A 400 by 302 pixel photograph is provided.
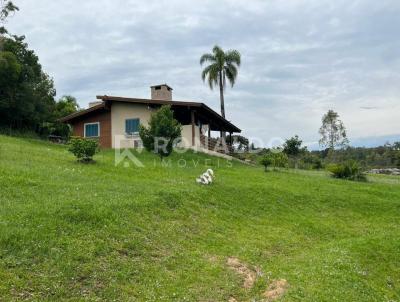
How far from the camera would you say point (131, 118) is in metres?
31.8

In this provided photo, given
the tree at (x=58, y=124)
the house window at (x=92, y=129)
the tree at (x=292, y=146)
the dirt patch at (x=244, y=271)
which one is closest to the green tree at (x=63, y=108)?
the tree at (x=58, y=124)

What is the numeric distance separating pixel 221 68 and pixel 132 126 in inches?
561

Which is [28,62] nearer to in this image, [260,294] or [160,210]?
[160,210]

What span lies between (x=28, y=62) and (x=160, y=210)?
35747mm

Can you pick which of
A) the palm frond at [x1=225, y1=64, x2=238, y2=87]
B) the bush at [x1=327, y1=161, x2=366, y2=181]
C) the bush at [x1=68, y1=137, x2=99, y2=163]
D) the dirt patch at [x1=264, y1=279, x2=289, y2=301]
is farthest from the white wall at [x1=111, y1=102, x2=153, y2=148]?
the dirt patch at [x1=264, y1=279, x2=289, y2=301]

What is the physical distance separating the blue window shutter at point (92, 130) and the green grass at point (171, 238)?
1461cm

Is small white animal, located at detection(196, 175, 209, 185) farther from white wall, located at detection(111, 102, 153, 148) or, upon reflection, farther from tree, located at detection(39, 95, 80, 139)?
tree, located at detection(39, 95, 80, 139)

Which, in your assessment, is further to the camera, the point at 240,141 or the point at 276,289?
the point at 240,141

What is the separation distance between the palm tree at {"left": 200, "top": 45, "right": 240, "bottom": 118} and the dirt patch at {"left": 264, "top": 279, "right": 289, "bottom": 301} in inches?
1348

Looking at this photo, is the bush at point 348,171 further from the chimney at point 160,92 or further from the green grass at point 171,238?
the chimney at point 160,92

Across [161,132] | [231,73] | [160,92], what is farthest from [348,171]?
[231,73]

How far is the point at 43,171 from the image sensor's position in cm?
1462

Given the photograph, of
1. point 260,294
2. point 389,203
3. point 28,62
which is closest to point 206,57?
point 28,62

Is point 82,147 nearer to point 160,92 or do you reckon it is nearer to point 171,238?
point 171,238
